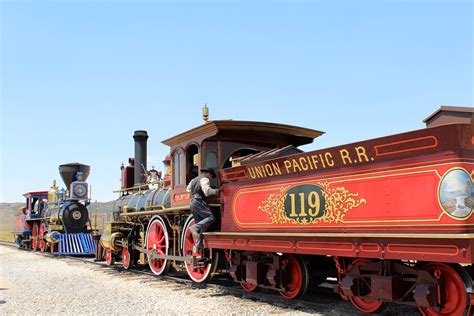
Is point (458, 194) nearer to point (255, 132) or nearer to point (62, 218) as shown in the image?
point (255, 132)

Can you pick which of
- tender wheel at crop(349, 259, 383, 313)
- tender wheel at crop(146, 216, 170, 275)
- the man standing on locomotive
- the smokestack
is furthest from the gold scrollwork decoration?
the smokestack

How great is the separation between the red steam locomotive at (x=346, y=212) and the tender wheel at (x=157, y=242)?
2.88 ft

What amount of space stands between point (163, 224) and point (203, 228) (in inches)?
91.2

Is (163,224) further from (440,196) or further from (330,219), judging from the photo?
(440,196)

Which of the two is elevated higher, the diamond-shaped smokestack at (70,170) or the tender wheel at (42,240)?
the diamond-shaped smokestack at (70,170)

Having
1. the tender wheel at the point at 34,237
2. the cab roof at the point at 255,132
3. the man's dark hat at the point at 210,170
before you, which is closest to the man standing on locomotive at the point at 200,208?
the man's dark hat at the point at 210,170

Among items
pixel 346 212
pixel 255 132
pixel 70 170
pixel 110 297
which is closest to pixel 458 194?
pixel 346 212

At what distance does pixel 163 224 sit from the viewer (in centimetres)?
1084

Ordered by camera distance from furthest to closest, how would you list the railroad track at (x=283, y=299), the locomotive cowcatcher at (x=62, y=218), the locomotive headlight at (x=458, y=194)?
the locomotive cowcatcher at (x=62, y=218) < the railroad track at (x=283, y=299) < the locomotive headlight at (x=458, y=194)

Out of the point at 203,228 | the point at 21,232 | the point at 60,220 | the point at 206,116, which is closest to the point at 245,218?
the point at 203,228

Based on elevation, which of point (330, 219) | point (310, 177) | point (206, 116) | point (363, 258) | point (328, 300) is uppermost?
point (206, 116)

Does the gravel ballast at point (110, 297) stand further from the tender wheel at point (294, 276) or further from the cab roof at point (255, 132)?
the cab roof at point (255, 132)

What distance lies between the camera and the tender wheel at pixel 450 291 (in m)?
5.13

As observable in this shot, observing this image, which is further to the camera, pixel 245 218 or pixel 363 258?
pixel 245 218
